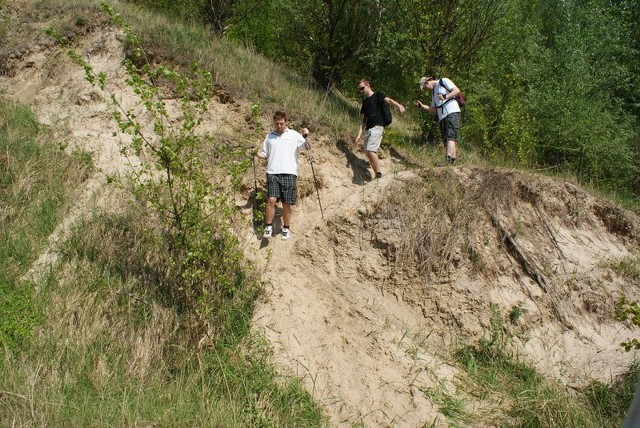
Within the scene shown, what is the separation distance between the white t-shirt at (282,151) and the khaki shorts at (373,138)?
1344 millimetres

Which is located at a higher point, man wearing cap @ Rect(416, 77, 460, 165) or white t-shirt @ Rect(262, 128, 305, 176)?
man wearing cap @ Rect(416, 77, 460, 165)

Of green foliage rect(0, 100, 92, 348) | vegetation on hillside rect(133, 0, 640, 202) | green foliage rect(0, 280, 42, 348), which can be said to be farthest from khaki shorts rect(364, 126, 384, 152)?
green foliage rect(0, 280, 42, 348)

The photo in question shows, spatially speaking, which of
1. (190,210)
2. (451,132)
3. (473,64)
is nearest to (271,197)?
(190,210)

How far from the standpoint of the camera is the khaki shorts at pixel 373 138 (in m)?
7.59

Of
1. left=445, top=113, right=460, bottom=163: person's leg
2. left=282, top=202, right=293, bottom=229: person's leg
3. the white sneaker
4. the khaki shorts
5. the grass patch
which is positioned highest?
left=445, top=113, right=460, bottom=163: person's leg

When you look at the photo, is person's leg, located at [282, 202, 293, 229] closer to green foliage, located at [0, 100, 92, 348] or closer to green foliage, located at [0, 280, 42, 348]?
green foliage, located at [0, 100, 92, 348]

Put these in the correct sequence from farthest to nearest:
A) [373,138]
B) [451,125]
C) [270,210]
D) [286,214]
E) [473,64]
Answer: [473,64], [451,125], [373,138], [286,214], [270,210]

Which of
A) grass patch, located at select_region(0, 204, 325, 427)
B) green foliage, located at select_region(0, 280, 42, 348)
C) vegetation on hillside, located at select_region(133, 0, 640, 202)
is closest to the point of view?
grass patch, located at select_region(0, 204, 325, 427)

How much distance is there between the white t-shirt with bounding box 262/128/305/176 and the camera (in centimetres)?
648

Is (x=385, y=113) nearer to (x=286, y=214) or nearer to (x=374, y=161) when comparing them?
(x=374, y=161)

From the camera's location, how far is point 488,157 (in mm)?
9836

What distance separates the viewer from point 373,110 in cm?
765

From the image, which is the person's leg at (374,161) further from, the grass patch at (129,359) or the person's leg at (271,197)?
the grass patch at (129,359)

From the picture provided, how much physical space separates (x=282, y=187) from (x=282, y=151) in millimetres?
476
